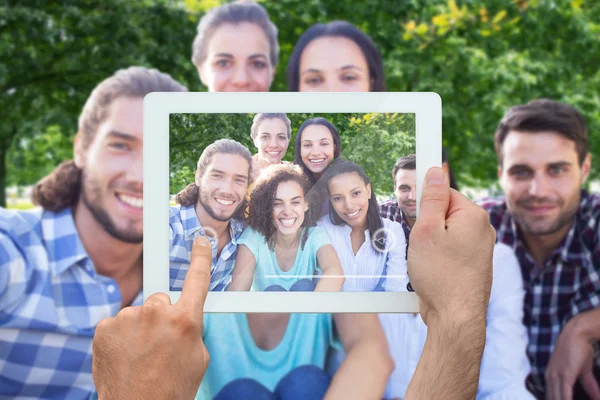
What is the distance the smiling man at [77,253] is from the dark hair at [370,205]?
140 centimetres

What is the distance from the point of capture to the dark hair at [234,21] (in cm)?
251

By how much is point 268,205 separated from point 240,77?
4.48ft

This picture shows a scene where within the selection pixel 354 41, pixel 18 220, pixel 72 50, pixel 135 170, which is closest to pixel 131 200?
pixel 135 170

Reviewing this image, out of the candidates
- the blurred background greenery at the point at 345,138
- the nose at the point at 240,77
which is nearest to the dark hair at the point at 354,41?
the nose at the point at 240,77

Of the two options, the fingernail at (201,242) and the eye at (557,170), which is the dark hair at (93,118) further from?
Result: the eye at (557,170)

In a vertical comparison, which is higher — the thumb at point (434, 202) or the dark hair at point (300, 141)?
the dark hair at point (300, 141)

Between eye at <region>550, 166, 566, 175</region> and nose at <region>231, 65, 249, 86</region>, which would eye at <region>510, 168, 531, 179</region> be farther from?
nose at <region>231, 65, 249, 86</region>

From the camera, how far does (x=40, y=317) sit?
217 cm

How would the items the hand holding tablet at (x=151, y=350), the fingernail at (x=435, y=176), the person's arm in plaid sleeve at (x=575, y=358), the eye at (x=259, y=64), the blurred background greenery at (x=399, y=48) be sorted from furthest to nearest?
the blurred background greenery at (x=399, y=48) → the eye at (x=259, y=64) → the person's arm in plaid sleeve at (x=575, y=358) → the fingernail at (x=435, y=176) → the hand holding tablet at (x=151, y=350)

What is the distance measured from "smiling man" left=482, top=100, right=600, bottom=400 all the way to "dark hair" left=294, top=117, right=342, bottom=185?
1.64m

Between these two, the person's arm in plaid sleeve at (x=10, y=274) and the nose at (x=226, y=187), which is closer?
the nose at (x=226, y=187)

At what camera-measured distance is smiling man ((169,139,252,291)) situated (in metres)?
1.16

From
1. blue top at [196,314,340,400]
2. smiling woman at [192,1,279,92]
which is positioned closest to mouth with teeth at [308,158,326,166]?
blue top at [196,314,340,400]

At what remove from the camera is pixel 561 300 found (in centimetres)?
251
